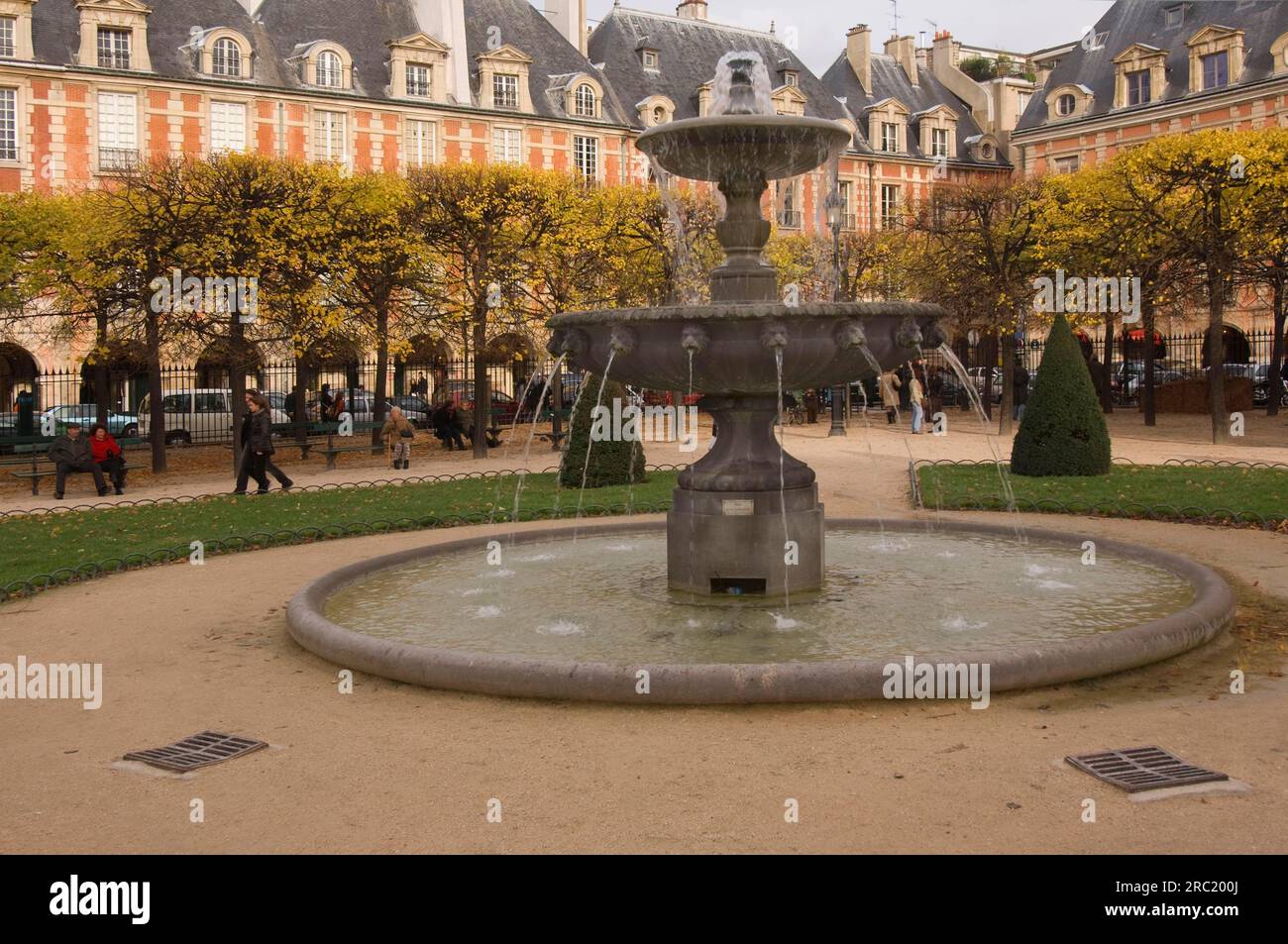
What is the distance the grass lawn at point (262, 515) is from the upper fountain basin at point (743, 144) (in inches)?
241

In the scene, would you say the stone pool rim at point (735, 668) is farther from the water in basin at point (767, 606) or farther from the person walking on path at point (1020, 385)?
the person walking on path at point (1020, 385)

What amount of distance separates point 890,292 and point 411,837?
1443 inches

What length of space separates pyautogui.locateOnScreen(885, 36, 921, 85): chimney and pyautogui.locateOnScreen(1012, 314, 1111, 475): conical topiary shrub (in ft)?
155

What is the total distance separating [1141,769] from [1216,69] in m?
48.6

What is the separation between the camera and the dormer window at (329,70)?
4272 cm

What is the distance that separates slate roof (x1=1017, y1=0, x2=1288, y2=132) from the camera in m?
45.7

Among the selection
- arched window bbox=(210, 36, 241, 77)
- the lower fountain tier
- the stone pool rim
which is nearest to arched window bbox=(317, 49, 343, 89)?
arched window bbox=(210, 36, 241, 77)

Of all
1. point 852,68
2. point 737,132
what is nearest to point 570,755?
point 737,132

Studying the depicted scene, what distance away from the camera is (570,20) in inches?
1989

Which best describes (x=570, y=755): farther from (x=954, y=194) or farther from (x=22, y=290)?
(x=954, y=194)

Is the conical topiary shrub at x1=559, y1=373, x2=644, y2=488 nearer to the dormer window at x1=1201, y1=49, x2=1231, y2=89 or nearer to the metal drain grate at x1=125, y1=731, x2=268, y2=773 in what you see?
the metal drain grate at x1=125, y1=731, x2=268, y2=773

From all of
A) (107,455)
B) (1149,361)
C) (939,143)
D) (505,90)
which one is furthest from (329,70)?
(939,143)

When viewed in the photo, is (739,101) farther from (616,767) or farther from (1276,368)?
(1276,368)

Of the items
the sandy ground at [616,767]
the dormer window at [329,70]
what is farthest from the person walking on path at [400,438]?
the dormer window at [329,70]
